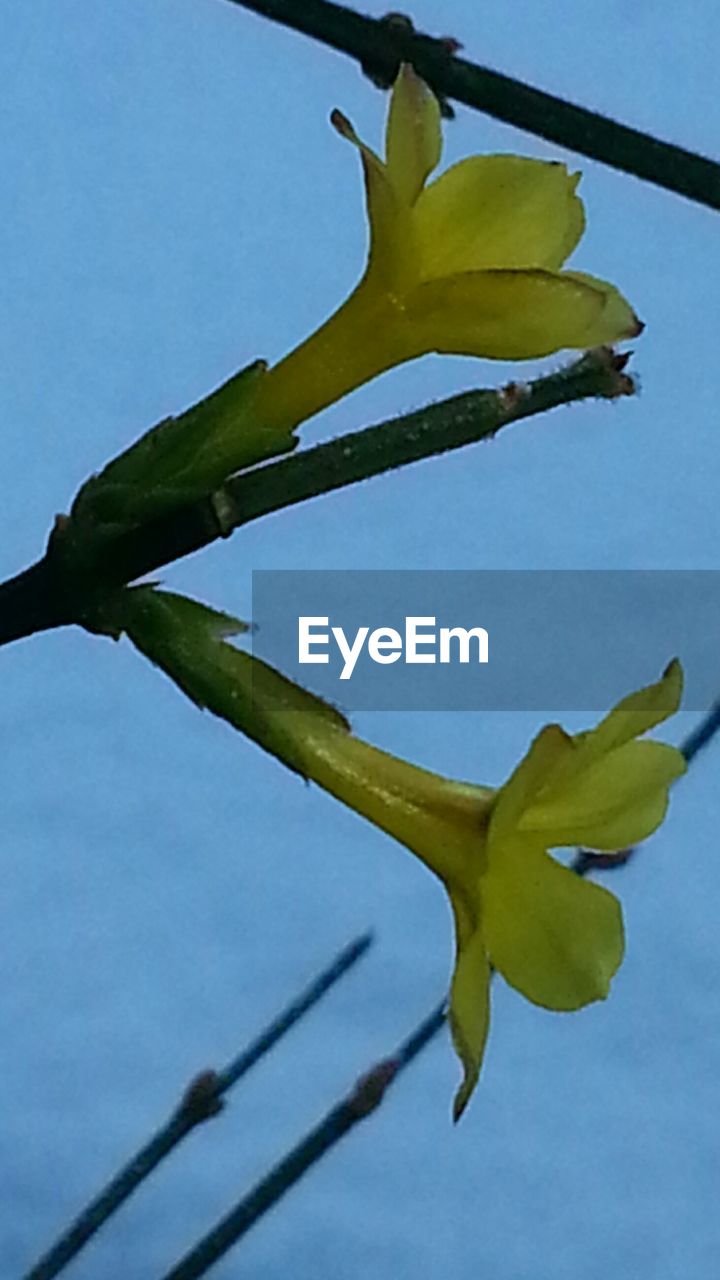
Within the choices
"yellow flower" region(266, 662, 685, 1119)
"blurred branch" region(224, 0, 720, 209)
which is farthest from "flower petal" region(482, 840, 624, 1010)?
"blurred branch" region(224, 0, 720, 209)

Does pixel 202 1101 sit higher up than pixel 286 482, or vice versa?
pixel 286 482

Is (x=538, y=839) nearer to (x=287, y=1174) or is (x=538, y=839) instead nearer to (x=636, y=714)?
(x=636, y=714)

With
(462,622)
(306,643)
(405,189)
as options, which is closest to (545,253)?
(405,189)

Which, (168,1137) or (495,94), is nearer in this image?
(495,94)

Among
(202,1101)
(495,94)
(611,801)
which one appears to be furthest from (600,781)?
(202,1101)

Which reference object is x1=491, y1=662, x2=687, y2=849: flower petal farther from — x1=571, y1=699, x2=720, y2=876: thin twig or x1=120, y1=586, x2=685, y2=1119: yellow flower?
x1=571, y1=699, x2=720, y2=876: thin twig

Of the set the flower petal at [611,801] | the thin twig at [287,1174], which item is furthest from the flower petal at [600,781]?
the thin twig at [287,1174]
